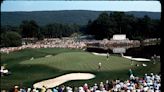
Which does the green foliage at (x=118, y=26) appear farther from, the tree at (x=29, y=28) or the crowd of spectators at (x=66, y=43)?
the tree at (x=29, y=28)

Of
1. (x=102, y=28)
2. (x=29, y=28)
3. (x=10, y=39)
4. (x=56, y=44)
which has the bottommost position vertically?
(x=56, y=44)

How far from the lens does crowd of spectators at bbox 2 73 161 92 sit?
12.6m

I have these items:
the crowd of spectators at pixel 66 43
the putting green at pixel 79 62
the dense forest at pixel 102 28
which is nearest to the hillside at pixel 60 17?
the dense forest at pixel 102 28

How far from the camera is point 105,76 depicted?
1542 centimetres

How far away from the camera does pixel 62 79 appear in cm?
1512

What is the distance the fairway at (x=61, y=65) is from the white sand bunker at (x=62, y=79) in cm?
18

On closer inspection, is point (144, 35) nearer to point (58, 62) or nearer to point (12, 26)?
point (58, 62)

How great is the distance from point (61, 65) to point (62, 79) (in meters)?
0.89

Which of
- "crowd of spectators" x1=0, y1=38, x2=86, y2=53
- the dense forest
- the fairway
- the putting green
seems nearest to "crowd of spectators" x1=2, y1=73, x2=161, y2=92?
the fairway

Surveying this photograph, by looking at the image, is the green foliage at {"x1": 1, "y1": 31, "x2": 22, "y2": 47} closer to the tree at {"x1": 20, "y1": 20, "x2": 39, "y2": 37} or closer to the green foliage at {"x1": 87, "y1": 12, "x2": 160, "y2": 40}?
the tree at {"x1": 20, "y1": 20, "x2": 39, "y2": 37}

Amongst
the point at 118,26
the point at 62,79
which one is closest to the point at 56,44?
the point at 62,79

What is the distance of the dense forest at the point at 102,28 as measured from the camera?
1483cm

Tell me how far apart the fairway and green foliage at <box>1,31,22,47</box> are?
0.43 m

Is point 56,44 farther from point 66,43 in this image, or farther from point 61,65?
point 61,65
